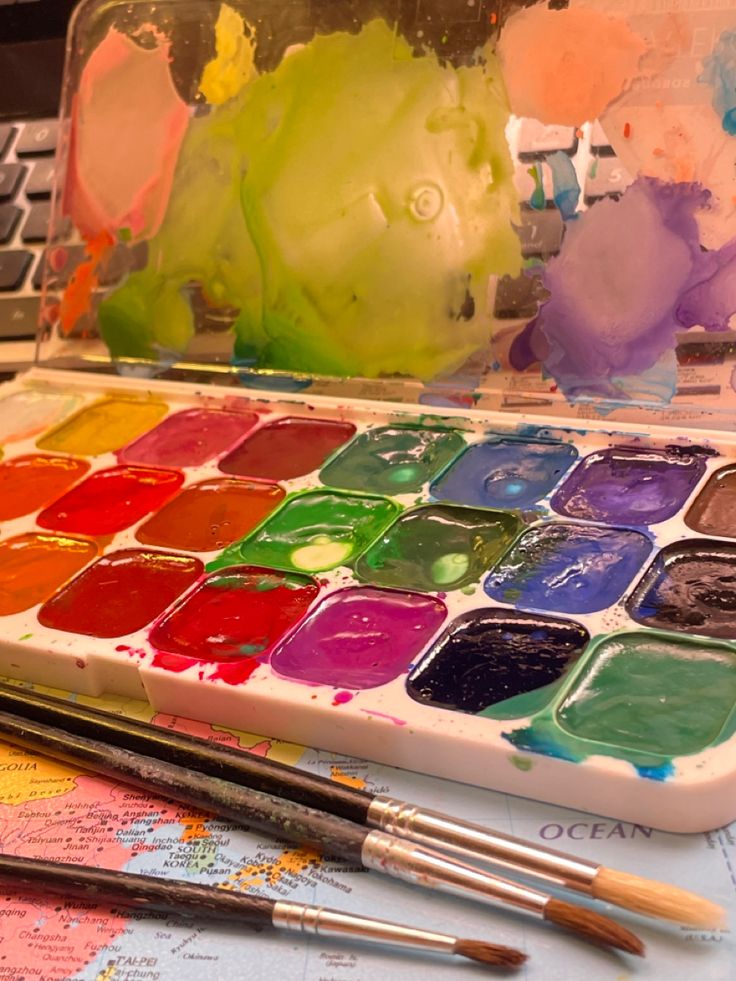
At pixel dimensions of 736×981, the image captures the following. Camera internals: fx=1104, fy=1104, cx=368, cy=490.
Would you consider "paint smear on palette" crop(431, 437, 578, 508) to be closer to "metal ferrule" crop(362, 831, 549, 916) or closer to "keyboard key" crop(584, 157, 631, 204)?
"keyboard key" crop(584, 157, 631, 204)

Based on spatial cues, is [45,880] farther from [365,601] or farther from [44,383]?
[44,383]

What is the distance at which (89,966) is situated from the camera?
2.35ft

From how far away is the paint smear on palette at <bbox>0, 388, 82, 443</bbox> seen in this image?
1386 mm

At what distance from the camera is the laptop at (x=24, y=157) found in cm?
157

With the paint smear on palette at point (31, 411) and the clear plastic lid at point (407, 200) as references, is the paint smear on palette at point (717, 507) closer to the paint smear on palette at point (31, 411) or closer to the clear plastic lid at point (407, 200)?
the clear plastic lid at point (407, 200)

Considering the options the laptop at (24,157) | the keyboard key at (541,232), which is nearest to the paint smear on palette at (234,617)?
the keyboard key at (541,232)

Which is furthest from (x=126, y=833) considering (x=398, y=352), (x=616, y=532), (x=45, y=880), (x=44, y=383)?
(x=44, y=383)

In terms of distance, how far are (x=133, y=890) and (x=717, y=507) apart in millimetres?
628

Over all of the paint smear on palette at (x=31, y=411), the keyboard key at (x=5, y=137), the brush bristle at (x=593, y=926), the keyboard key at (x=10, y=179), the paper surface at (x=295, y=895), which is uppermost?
the keyboard key at (x=5, y=137)

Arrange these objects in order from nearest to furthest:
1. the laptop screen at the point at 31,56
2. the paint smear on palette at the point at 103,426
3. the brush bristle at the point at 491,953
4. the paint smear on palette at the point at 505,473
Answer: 1. the brush bristle at the point at 491,953
2. the paint smear on palette at the point at 505,473
3. the paint smear on palette at the point at 103,426
4. the laptop screen at the point at 31,56

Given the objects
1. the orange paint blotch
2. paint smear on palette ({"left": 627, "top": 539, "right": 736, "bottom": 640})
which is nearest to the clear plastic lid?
the orange paint blotch

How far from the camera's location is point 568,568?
3.25 ft

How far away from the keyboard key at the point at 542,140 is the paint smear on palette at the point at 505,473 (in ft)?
1.01

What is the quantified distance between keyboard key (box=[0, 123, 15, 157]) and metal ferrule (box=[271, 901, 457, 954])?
4.28ft
